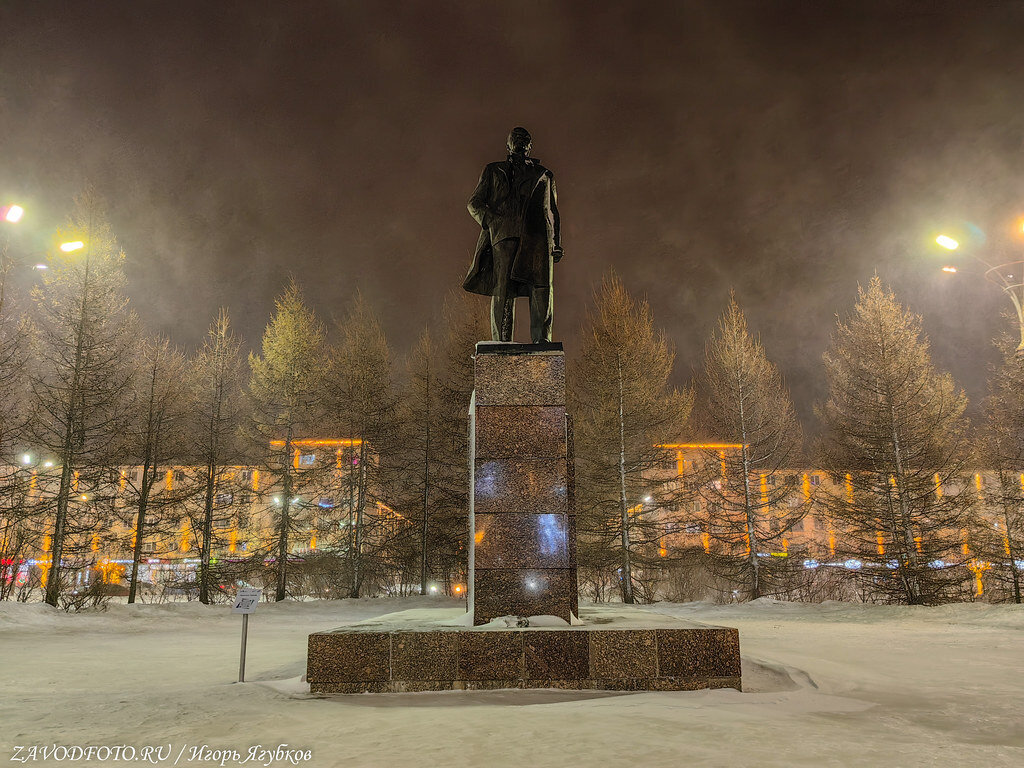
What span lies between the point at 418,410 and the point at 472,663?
727 inches

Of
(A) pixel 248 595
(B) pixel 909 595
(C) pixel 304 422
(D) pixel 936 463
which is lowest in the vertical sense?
(B) pixel 909 595

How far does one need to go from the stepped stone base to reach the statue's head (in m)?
5.16

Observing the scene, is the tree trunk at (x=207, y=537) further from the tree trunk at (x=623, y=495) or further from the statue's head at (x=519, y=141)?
the statue's head at (x=519, y=141)

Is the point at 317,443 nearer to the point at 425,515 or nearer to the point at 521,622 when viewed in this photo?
the point at 425,515

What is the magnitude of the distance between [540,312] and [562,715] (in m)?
4.14

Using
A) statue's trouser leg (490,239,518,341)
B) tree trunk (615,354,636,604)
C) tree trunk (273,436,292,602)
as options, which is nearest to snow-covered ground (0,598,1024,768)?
statue's trouser leg (490,239,518,341)

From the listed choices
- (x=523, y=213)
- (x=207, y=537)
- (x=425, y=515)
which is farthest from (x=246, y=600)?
(x=425, y=515)

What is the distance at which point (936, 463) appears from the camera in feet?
59.6

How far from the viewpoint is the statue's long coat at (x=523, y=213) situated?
23.4 ft

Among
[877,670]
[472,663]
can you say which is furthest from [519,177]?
[877,670]

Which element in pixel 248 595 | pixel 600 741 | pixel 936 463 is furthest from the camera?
pixel 936 463

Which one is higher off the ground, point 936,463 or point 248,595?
point 936,463

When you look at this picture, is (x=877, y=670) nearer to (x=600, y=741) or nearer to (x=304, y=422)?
(x=600, y=741)

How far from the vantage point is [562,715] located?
3879 millimetres
